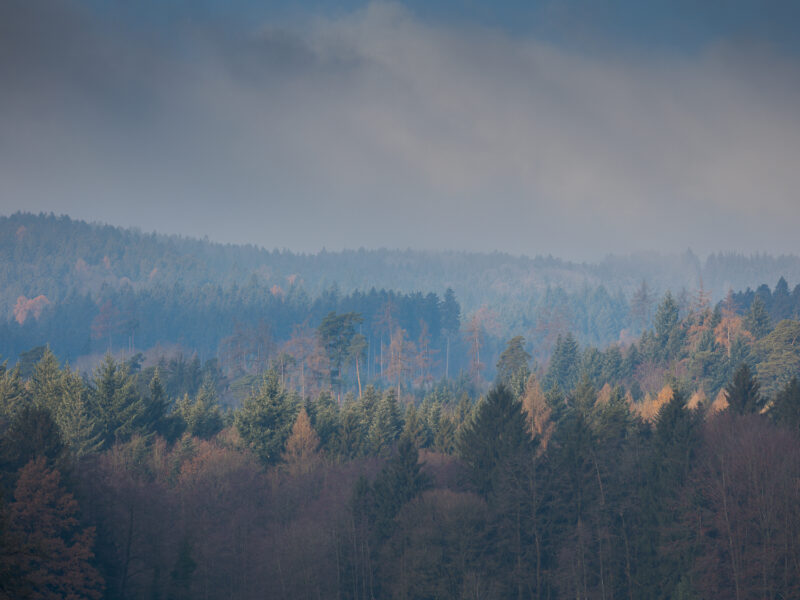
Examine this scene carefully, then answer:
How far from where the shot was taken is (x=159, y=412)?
199 ft

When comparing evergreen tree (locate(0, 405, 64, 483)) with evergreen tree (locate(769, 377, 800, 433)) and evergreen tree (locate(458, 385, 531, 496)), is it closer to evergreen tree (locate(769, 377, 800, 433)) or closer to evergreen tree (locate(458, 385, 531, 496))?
evergreen tree (locate(458, 385, 531, 496))

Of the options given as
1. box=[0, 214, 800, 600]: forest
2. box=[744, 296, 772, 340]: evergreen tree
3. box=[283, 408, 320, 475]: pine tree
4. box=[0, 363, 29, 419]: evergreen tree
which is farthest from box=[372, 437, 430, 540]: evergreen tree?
box=[744, 296, 772, 340]: evergreen tree

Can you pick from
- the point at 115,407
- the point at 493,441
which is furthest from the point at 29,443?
the point at 493,441

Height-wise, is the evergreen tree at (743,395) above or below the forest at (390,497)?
above

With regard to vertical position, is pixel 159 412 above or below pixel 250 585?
above

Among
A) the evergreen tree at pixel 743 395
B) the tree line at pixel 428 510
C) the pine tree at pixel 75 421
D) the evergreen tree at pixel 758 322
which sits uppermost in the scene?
the evergreen tree at pixel 758 322

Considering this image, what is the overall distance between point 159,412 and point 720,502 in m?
45.4

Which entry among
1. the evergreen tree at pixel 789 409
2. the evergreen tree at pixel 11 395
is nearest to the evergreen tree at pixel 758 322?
the evergreen tree at pixel 789 409

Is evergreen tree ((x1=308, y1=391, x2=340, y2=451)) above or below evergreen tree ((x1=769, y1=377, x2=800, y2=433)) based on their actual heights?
below

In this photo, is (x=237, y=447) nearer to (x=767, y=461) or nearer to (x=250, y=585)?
(x=250, y=585)

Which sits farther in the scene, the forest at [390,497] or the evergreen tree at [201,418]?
the evergreen tree at [201,418]

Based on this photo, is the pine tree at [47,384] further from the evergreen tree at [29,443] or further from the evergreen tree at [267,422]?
the evergreen tree at [267,422]

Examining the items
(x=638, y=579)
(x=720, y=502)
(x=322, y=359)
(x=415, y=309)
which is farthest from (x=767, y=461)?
(x=415, y=309)

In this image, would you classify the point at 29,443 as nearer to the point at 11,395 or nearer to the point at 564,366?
the point at 11,395
